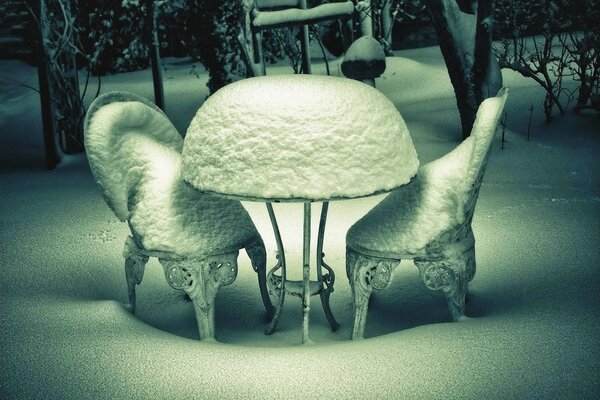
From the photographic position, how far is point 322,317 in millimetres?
3248

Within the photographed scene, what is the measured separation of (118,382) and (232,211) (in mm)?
918

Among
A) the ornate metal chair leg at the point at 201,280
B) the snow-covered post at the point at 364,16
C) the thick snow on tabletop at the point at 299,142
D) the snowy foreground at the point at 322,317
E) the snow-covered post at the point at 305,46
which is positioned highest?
the snow-covered post at the point at 364,16

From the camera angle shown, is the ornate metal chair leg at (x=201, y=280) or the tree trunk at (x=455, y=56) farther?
the tree trunk at (x=455, y=56)

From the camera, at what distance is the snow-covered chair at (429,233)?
272 cm

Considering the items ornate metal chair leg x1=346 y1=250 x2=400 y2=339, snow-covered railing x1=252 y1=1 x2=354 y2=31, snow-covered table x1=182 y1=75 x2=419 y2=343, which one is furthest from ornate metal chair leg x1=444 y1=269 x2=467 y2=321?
snow-covered railing x1=252 y1=1 x2=354 y2=31

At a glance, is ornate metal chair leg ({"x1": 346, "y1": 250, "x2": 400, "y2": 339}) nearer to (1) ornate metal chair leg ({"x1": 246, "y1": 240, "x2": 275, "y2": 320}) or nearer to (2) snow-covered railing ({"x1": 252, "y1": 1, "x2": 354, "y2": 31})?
(1) ornate metal chair leg ({"x1": 246, "y1": 240, "x2": 275, "y2": 320})

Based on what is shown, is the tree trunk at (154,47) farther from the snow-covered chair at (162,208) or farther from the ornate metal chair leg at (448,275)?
the ornate metal chair leg at (448,275)

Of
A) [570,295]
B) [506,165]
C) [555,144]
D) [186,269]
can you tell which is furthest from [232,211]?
[555,144]

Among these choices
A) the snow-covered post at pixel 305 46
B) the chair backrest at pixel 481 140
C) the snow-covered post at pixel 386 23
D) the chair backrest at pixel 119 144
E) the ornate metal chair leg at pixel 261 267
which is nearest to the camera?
the chair backrest at pixel 481 140

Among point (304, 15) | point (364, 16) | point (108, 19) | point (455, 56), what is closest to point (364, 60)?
point (364, 16)

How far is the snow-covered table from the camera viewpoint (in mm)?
2418

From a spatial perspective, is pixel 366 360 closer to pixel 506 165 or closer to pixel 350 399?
pixel 350 399

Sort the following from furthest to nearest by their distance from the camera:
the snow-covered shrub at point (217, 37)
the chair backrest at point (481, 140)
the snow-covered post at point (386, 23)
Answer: the snow-covered post at point (386, 23) < the snow-covered shrub at point (217, 37) < the chair backrest at point (481, 140)

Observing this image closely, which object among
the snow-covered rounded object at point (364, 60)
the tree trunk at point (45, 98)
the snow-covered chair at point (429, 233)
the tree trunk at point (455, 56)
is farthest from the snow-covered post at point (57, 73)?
the snow-covered chair at point (429, 233)
